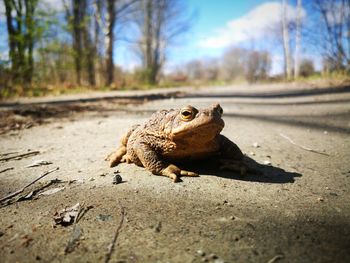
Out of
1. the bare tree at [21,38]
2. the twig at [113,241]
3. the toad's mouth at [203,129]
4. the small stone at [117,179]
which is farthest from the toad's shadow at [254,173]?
the bare tree at [21,38]

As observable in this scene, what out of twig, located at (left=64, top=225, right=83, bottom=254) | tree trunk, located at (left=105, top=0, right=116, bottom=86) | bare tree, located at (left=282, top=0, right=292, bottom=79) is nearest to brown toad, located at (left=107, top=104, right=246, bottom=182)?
twig, located at (left=64, top=225, right=83, bottom=254)

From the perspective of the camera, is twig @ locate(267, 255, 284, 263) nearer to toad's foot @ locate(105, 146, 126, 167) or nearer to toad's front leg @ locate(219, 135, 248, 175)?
toad's front leg @ locate(219, 135, 248, 175)

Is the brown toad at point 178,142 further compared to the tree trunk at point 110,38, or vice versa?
the tree trunk at point 110,38

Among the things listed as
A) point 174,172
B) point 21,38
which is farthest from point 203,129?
point 21,38

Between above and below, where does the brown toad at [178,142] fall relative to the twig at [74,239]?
above

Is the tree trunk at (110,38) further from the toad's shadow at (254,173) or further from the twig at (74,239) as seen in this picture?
the twig at (74,239)

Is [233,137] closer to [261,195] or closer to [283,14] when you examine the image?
[261,195]

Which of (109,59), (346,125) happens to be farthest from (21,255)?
(109,59)

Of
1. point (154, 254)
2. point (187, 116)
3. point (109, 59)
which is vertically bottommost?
point (154, 254)
